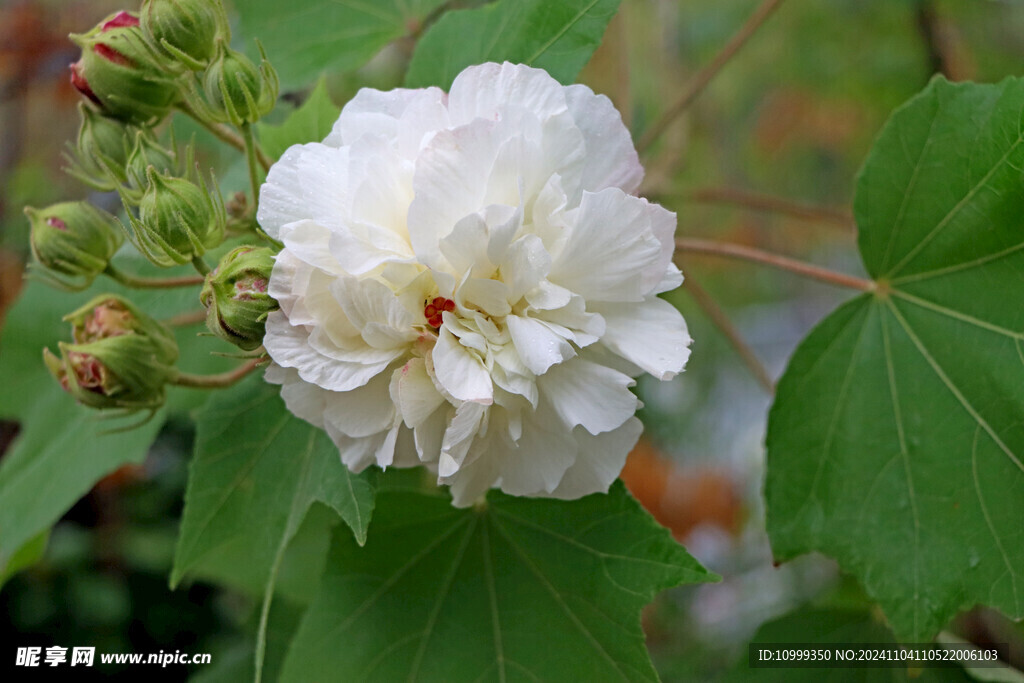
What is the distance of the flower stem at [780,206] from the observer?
3.66ft

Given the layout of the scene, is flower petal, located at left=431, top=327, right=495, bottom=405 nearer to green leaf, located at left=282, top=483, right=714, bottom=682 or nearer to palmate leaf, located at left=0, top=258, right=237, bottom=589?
green leaf, located at left=282, top=483, right=714, bottom=682

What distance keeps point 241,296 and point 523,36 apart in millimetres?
326

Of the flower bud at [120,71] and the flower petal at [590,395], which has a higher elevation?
the flower bud at [120,71]

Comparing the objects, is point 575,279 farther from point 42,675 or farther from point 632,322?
point 42,675

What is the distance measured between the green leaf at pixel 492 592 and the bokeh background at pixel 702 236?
1.20ft

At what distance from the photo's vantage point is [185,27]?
645 mm

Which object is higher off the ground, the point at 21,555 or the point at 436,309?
the point at 436,309

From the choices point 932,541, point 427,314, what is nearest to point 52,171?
point 427,314

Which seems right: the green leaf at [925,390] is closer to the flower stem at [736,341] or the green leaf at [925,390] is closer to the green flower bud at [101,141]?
the flower stem at [736,341]

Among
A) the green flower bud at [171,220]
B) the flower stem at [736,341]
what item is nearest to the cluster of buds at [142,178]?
the green flower bud at [171,220]

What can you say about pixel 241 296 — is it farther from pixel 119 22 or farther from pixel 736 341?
pixel 736 341

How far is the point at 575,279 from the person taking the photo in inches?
20.8

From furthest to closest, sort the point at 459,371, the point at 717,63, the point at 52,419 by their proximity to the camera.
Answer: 1. the point at 717,63
2. the point at 52,419
3. the point at 459,371

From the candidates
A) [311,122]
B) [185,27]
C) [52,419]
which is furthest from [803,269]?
[52,419]
